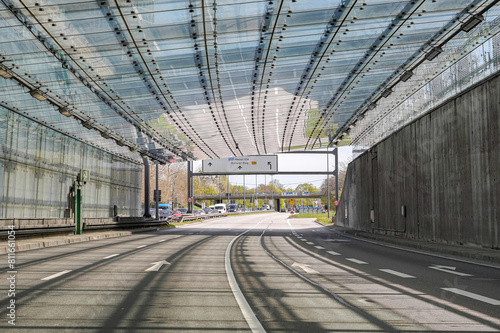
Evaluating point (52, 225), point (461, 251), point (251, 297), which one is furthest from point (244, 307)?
point (52, 225)

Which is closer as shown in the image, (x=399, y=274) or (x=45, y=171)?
(x=399, y=274)

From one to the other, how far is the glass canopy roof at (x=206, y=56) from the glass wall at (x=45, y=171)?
1146 millimetres

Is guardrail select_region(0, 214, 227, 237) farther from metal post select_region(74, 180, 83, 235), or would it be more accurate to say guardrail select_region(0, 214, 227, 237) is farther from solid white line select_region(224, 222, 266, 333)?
solid white line select_region(224, 222, 266, 333)

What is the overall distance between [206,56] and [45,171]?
48.9ft

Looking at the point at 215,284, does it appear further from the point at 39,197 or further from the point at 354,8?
the point at 39,197

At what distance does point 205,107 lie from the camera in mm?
29406

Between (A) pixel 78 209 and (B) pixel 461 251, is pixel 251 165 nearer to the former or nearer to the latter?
(A) pixel 78 209

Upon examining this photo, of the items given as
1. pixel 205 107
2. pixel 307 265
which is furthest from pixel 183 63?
pixel 307 265

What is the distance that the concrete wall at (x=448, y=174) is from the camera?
53.1 ft

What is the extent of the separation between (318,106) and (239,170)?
34083 mm

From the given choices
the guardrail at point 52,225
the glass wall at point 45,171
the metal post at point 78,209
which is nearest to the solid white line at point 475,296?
the guardrail at point 52,225

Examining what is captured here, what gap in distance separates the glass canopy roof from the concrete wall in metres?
2.75

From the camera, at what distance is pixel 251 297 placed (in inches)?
312

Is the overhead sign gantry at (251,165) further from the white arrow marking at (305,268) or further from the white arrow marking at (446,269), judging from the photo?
the white arrow marking at (446,269)
